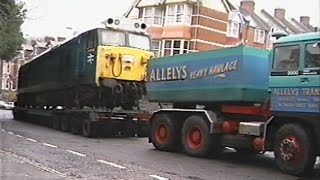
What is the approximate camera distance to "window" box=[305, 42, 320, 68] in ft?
33.9

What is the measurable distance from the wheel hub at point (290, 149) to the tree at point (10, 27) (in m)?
14.5

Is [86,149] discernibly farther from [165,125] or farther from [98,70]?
[98,70]

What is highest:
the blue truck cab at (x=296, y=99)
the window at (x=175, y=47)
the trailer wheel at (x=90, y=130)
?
the window at (x=175, y=47)

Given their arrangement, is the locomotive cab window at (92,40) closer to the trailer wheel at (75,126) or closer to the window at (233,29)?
the trailer wheel at (75,126)

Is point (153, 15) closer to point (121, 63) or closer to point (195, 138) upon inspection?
point (121, 63)

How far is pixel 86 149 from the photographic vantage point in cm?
1449

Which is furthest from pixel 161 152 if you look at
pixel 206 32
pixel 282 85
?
pixel 206 32

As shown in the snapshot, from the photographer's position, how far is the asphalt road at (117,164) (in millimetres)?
10048

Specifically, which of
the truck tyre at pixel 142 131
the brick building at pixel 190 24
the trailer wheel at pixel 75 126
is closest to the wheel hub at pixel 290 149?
the truck tyre at pixel 142 131

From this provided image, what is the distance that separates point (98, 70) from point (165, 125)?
4852 millimetres

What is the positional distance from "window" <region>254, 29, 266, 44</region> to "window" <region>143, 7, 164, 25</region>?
443 inches

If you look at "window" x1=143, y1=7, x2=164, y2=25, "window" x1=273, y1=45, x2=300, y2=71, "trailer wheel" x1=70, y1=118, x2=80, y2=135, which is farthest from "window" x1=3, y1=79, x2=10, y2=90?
"window" x1=273, y1=45, x2=300, y2=71

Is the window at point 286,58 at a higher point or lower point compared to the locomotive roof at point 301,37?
lower

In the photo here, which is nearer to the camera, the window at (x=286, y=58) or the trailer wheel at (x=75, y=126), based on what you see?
the window at (x=286, y=58)
